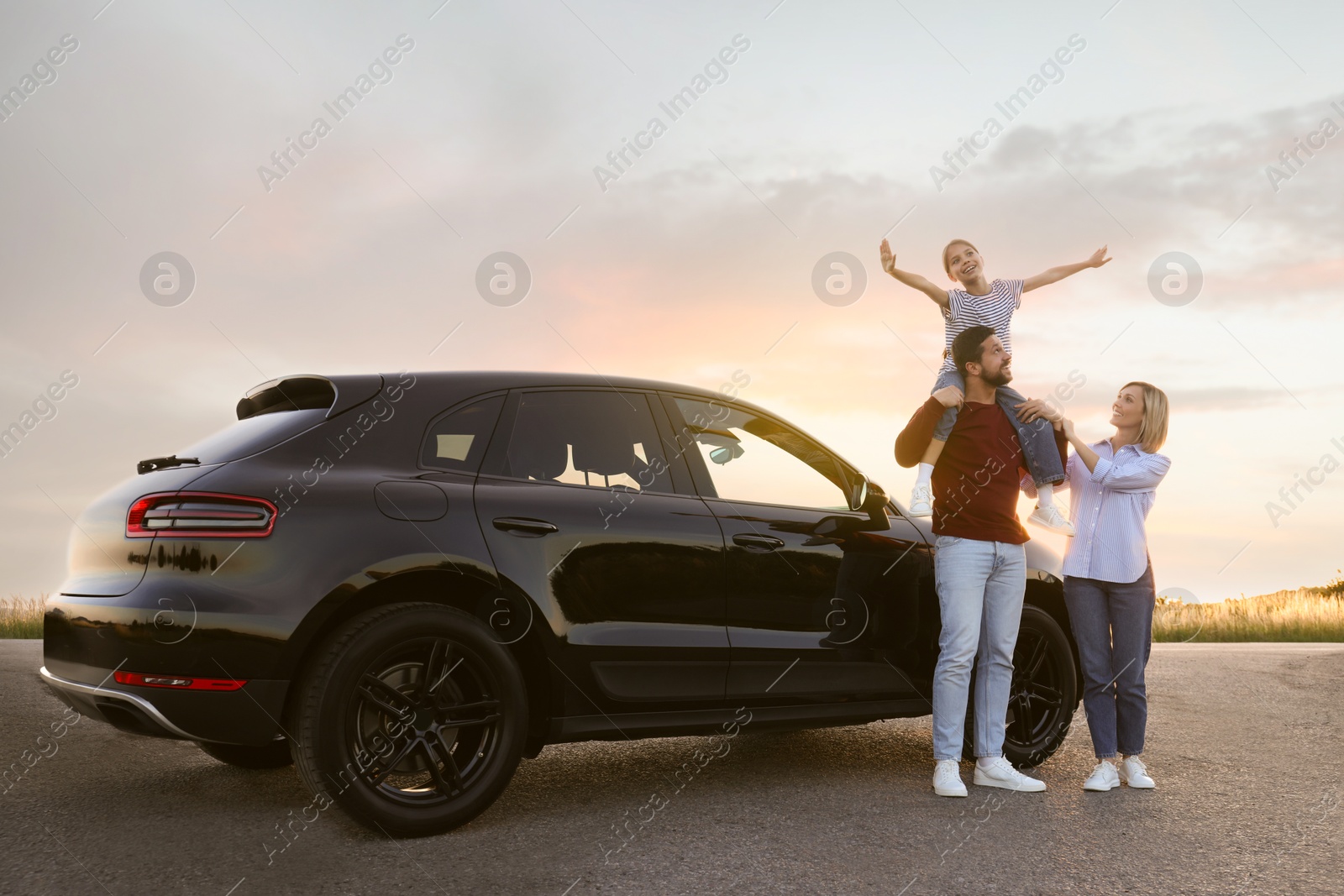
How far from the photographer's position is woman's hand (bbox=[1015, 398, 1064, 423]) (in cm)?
502

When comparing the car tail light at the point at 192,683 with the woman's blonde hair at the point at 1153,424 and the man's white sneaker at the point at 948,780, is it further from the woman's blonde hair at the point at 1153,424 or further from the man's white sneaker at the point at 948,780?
the woman's blonde hair at the point at 1153,424

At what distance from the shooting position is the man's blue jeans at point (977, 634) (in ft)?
15.8

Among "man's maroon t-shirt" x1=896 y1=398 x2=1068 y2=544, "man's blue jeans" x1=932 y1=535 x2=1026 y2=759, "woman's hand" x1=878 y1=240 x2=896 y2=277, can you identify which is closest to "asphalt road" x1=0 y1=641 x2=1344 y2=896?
"man's blue jeans" x1=932 y1=535 x2=1026 y2=759

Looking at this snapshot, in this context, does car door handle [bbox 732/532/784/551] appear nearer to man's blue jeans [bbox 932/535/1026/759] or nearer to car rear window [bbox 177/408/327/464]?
man's blue jeans [bbox 932/535/1026/759]

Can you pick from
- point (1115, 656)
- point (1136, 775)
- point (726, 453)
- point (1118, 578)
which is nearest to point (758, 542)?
point (726, 453)

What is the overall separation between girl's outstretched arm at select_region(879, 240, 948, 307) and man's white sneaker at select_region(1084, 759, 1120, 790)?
2678 mm

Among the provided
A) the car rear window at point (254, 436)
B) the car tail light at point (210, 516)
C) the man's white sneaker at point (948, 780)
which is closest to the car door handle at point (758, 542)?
the man's white sneaker at point (948, 780)

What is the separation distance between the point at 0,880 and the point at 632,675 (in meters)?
2.23

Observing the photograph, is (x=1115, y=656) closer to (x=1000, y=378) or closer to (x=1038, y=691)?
(x=1038, y=691)

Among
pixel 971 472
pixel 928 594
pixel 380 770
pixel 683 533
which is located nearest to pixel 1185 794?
pixel 928 594

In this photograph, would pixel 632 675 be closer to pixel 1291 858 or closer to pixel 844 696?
pixel 844 696

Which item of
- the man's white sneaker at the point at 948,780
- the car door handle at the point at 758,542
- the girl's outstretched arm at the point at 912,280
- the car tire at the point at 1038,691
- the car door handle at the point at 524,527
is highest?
the girl's outstretched arm at the point at 912,280

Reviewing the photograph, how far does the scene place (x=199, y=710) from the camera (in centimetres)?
360

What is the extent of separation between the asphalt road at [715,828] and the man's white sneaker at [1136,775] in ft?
0.25
